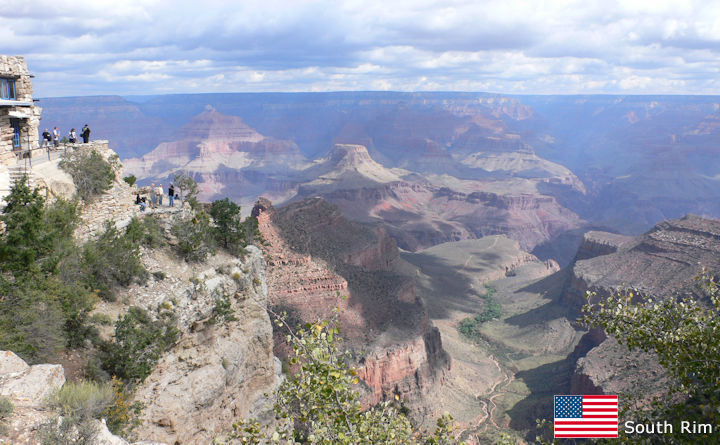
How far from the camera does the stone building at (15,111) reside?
2127 cm

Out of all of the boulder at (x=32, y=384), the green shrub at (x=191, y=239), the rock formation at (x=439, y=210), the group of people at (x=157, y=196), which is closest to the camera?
the boulder at (x=32, y=384)

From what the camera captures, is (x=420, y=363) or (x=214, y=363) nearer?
(x=214, y=363)

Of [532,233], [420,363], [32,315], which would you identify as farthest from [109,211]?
[532,233]

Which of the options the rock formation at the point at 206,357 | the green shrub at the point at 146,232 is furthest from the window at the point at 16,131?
the rock formation at the point at 206,357

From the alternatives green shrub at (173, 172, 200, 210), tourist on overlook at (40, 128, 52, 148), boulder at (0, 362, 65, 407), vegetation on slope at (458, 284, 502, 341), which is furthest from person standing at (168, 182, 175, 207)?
vegetation on slope at (458, 284, 502, 341)

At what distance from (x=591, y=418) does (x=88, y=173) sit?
22929 millimetres

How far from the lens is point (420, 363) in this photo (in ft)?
151

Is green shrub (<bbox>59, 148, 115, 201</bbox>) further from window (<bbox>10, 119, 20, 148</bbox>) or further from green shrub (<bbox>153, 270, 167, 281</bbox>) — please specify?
green shrub (<bbox>153, 270, 167, 281</bbox>)

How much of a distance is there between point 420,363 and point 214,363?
31.3 metres

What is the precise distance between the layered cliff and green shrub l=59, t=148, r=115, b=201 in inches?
845

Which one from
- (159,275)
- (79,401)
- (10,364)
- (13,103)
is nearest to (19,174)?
(13,103)

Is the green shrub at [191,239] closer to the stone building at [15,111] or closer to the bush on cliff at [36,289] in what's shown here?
the bush on cliff at [36,289]

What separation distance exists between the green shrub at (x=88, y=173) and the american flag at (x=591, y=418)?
21.1 meters

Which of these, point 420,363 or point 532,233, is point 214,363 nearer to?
point 420,363
